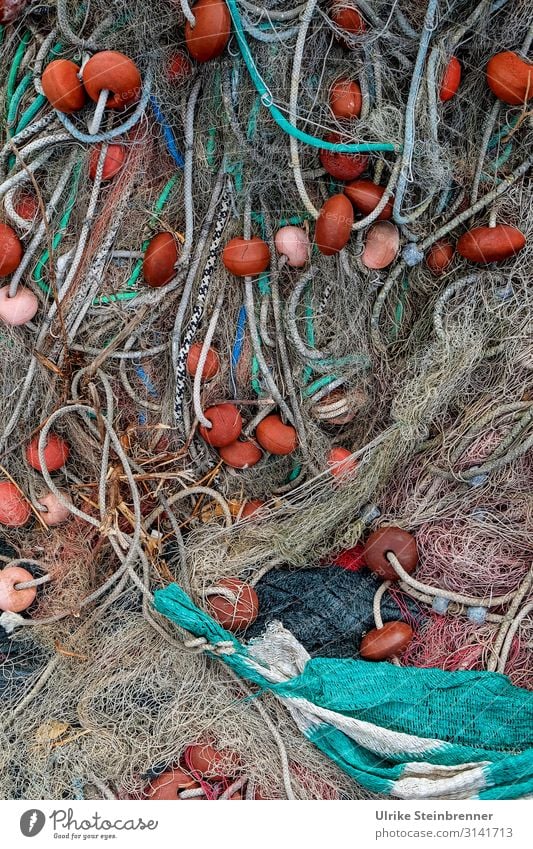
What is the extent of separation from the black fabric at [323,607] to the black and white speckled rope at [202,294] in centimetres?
73

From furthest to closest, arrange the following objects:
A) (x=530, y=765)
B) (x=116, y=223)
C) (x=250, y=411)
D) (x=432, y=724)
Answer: (x=250, y=411) < (x=116, y=223) < (x=432, y=724) < (x=530, y=765)

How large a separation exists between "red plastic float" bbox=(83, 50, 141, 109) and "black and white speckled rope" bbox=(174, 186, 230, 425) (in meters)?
0.44

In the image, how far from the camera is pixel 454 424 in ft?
8.77

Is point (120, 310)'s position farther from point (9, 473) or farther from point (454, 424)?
point (454, 424)

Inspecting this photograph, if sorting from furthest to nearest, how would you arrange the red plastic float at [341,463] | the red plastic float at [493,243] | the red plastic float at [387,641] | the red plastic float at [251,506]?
the red plastic float at [251,506] → the red plastic float at [341,463] → the red plastic float at [387,641] → the red plastic float at [493,243]

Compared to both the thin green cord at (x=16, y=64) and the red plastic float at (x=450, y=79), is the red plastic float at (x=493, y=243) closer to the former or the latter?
the red plastic float at (x=450, y=79)

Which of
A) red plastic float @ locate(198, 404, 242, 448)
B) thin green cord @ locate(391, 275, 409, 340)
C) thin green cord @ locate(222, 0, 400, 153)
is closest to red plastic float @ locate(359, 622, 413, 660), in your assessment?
red plastic float @ locate(198, 404, 242, 448)

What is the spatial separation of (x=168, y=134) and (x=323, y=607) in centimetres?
167

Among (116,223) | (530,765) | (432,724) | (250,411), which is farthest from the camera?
(250,411)

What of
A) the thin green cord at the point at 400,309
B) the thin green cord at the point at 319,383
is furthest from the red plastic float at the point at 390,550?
the thin green cord at the point at 400,309

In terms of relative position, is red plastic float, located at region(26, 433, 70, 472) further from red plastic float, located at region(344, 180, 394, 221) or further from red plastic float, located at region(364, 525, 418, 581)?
red plastic float, located at region(344, 180, 394, 221)

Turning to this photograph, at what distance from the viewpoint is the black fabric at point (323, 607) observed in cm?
265

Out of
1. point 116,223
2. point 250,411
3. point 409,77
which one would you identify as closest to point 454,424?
point 250,411

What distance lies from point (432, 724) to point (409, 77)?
2.03 m
